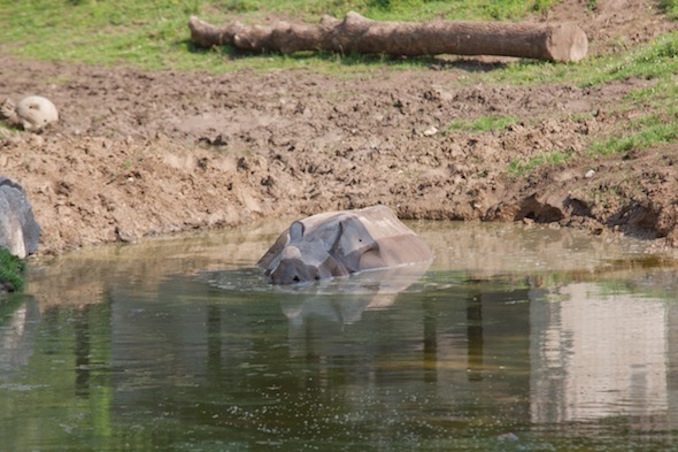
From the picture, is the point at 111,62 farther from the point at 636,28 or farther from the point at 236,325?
the point at 236,325

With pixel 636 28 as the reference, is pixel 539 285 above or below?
below

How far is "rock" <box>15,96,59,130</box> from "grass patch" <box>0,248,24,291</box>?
639 cm

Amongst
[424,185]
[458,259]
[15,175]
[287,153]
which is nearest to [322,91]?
[287,153]

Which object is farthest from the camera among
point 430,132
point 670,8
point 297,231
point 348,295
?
point 670,8

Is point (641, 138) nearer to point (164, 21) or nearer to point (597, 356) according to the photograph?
point (597, 356)

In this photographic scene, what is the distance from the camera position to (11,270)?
14.6 m

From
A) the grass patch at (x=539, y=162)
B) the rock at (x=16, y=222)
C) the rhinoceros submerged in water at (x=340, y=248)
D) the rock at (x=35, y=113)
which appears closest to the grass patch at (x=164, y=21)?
the rock at (x=35, y=113)

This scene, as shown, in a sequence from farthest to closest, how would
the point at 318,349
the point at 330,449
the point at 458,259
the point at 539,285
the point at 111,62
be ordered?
1. the point at 111,62
2. the point at 458,259
3. the point at 539,285
4. the point at 318,349
5. the point at 330,449

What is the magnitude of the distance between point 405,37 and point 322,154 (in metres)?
4.15

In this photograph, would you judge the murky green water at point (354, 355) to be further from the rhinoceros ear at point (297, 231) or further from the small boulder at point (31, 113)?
the small boulder at point (31, 113)

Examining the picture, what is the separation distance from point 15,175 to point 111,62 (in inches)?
310

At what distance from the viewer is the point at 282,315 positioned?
42.0 ft

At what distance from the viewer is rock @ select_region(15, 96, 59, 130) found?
21359mm

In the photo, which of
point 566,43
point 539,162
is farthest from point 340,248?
point 566,43
